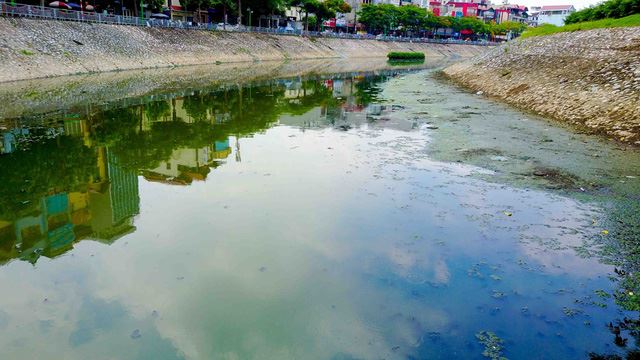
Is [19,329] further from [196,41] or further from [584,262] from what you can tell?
[196,41]

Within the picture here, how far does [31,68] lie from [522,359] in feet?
104

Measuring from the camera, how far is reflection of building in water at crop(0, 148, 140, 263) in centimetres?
742

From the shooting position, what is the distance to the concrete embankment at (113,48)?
28.3 m

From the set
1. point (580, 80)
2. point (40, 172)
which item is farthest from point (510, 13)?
point (40, 172)

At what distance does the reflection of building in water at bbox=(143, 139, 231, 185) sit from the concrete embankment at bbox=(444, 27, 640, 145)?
12807 mm

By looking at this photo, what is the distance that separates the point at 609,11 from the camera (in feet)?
92.1

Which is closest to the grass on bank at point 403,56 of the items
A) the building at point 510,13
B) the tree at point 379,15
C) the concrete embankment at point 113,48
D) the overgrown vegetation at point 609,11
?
the concrete embankment at point 113,48

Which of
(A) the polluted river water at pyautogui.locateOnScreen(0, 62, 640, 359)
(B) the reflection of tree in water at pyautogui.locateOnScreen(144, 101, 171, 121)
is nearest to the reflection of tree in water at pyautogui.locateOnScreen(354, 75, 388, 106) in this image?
(B) the reflection of tree in water at pyautogui.locateOnScreen(144, 101, 171, 121)

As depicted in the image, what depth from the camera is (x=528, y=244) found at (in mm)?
7590

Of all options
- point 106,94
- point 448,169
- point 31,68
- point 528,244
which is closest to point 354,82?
point 106,94

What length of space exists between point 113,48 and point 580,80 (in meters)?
33.9

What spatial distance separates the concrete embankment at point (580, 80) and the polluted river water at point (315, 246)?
222 centimetres

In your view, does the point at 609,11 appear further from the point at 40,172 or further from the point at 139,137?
the point at 40,172

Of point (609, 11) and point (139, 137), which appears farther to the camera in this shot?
point (609, 11)
